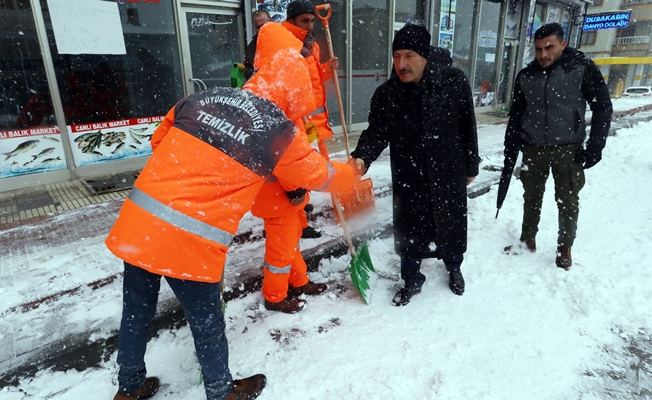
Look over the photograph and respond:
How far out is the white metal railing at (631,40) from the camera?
39500 mm

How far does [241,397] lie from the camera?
2.03 meters

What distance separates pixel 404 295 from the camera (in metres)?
2.91

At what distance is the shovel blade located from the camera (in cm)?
289

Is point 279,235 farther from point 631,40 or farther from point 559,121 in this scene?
point 631,40

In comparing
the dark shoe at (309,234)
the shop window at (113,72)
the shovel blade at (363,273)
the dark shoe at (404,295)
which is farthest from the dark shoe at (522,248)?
the shop window at (113,72)

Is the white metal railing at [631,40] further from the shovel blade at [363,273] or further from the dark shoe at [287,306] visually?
the dark shoe at [287,306]

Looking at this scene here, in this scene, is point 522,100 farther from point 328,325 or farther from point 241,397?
point 241,397

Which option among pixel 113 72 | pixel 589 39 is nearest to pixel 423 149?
pixel 113 72

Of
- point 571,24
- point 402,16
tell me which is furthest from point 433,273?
point 571,24

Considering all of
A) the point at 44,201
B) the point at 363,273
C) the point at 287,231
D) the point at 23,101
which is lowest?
the point at 363,273

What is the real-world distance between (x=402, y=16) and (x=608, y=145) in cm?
548

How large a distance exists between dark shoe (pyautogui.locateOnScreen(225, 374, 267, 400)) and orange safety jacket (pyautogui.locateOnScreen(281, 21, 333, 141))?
85.3 inches

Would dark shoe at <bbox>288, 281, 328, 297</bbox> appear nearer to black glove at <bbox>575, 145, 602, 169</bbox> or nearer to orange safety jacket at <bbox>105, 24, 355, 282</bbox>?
orange safety jacket at <bbox>105, 24, 355, 282</bbox>

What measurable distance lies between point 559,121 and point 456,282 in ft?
5.21
